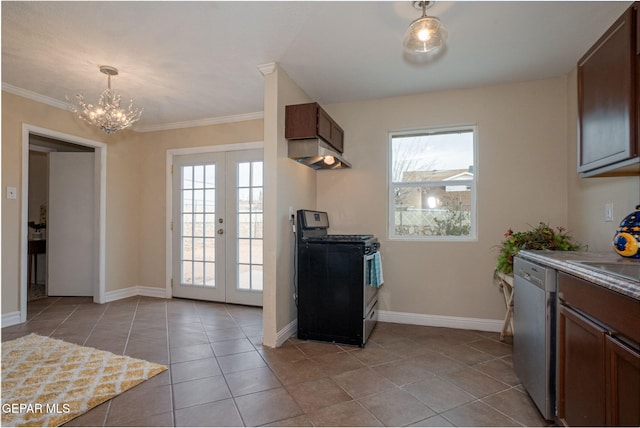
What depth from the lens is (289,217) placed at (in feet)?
10.2

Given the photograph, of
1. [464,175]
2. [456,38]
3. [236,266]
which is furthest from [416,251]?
[236,266]

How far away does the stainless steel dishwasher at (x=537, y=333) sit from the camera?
65.4 inches

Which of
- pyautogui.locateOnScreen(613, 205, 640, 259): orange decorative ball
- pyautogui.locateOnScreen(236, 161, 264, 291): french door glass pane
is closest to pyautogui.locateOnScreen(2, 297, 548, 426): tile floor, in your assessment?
pyautogui.locateOnScreen(236, 161, 264, 291): french door glass pane

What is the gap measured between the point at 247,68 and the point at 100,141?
104 inches

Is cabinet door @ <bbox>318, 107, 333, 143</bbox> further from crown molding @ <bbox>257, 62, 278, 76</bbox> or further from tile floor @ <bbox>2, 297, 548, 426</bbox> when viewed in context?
tile floor @ <bbox>2, 297, 548, 426</bbox>

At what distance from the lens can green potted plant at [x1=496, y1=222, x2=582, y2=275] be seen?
8.76ft

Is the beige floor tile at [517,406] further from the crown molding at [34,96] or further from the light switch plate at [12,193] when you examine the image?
the crown molding at [34,96]

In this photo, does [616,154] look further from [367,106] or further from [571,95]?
[367,106]

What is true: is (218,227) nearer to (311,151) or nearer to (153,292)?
(153,292)

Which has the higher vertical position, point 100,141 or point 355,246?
point 100,141

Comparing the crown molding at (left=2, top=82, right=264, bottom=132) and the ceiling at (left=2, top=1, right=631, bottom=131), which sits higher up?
the ceiling at (left=2, top=1, right=631, bottom=131)

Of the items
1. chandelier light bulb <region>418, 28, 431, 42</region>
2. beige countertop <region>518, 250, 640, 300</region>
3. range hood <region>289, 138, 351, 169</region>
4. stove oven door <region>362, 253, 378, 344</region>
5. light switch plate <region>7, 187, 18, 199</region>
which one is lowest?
stove oven door <region>362, 253, 378, 344</region>

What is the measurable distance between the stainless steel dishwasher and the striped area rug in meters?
2.47

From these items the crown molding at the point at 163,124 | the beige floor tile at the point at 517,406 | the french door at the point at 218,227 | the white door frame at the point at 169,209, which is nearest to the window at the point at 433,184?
the beige floor tile at the point at 517,406
